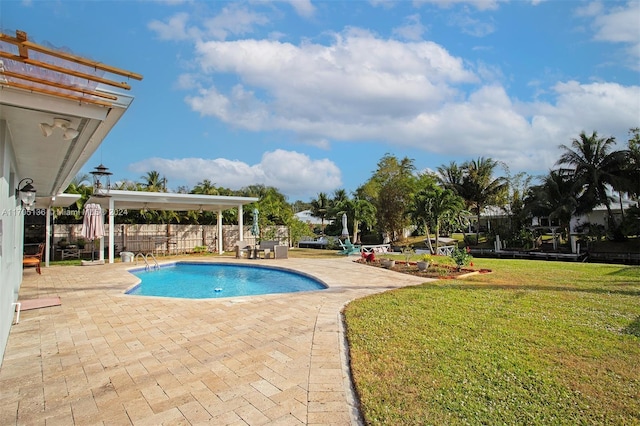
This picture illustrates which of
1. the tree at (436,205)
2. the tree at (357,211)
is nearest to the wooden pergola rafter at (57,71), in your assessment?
the tree at (436,205)

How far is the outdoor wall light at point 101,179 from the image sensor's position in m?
11.3

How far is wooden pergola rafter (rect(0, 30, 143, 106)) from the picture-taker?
2809 millimetres

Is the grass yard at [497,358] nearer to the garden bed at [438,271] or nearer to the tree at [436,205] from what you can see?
the garden bed at [438,271]

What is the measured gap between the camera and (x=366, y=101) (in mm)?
13609

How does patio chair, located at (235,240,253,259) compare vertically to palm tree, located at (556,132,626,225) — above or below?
below

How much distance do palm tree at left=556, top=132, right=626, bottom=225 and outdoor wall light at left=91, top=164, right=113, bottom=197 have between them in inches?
1203

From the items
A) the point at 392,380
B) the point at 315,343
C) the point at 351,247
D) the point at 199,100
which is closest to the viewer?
the point at 392,380

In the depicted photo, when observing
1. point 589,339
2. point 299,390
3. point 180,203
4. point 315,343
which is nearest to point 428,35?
point 589,339

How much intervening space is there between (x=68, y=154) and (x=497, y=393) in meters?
7.27

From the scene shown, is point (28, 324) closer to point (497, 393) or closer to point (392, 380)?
point (392, 380)

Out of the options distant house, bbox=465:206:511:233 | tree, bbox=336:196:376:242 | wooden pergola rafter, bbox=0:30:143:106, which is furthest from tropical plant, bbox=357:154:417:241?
wooden pergola rafter, bbox=0:30:143:106

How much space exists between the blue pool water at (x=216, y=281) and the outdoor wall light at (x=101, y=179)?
11.5ft

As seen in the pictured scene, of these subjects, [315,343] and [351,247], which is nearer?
[315,343]

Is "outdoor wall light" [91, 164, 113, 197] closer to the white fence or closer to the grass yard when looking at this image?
the white fence
